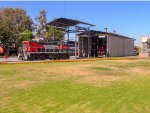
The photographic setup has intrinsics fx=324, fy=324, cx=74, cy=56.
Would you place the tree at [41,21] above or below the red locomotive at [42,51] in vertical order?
above

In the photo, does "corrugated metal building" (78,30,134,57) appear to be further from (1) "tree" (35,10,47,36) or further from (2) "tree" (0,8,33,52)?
(1) "tree" (35,10,47,36)

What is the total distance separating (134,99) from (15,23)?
89.1 m

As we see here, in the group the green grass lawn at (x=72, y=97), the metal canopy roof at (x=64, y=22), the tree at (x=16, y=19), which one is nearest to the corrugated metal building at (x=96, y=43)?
the metal canopy roof at (x=64, y=22)

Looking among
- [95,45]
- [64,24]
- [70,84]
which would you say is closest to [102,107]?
[70,84]

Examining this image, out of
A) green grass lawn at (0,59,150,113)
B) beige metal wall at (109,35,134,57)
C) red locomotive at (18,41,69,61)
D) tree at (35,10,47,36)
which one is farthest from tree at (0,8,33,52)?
green grass lawn at (0,59,150,113)

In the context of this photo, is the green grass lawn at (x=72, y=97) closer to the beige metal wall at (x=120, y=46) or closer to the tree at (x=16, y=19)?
the beige metal wall at (x=120, y=46)

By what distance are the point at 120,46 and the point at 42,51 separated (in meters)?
26.4

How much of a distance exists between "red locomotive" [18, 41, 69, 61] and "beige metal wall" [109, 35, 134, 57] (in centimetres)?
1373

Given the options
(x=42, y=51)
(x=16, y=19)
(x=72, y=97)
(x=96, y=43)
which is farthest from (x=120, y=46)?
(x=72, y=97)

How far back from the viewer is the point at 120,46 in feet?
230

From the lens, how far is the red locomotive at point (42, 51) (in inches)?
1834

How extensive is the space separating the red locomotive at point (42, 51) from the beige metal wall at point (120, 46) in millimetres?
13732

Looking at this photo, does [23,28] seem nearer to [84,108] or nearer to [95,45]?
[95,45]

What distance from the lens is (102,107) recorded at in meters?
10.5
